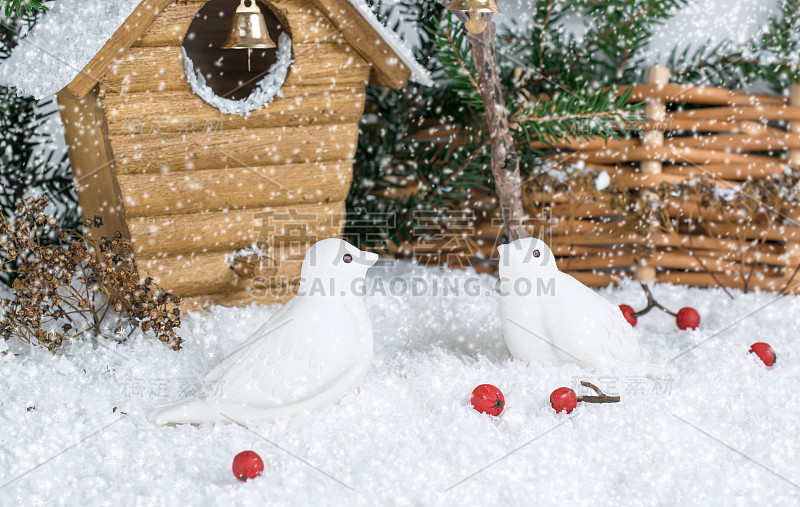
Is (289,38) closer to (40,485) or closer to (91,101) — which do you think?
(91,101)

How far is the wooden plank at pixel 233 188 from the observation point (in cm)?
164

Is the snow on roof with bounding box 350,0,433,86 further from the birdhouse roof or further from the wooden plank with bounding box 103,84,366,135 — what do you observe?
the birdhouse roof

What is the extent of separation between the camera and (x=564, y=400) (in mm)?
1218

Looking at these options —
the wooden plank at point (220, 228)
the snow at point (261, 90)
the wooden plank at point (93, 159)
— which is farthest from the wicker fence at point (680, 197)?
the wooden plank at point (93, 159)

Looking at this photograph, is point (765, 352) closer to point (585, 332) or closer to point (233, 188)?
point (585, 332)

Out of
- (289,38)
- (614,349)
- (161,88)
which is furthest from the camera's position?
(289,38)

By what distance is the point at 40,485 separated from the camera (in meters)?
1.04

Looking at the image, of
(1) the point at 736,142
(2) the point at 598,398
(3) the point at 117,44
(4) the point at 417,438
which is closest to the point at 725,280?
(1) the point at 736,142

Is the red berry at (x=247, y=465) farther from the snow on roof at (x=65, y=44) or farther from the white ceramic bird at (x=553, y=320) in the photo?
the snow on roof at (x=65, y=44)

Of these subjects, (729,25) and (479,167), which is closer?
(479,167)

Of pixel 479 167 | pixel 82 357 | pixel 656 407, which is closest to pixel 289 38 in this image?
pixel 479 167

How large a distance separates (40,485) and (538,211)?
1.51 meters

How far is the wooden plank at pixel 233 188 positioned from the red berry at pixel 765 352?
1.07 metres

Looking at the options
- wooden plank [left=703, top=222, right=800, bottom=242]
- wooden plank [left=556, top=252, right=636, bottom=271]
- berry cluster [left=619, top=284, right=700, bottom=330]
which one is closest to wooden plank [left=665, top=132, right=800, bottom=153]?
wooden plank [left=703, top=222, right=800, bottom=242]
